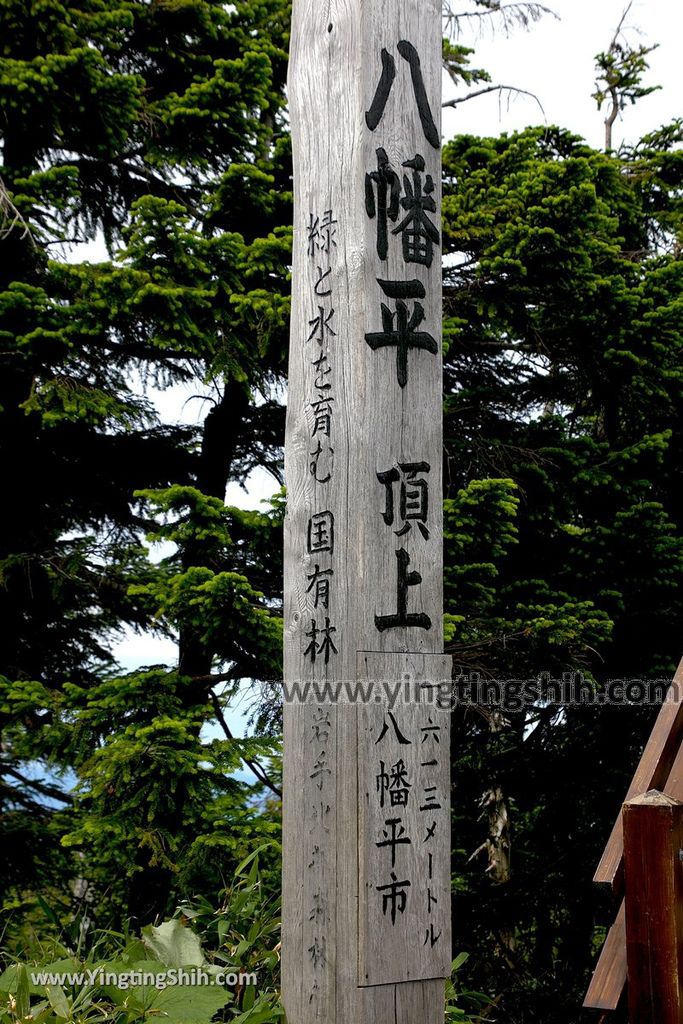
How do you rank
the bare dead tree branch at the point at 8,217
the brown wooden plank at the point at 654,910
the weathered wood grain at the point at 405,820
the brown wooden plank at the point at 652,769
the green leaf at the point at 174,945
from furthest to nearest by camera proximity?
the bare dead tree branch at the point at 8,217
the green leaf at the point at 174,945
the brown wooden plank at the point at 652,769
the brown wooden plank at the point at 654,910
the weathered wood grain at the point at 405,820

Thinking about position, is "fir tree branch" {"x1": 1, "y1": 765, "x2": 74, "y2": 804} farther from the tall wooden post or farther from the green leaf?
the tall wooden post

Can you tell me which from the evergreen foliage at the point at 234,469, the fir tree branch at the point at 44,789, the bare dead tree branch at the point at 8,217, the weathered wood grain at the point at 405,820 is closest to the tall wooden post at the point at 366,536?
the weathered wood grain at the point at 405,820

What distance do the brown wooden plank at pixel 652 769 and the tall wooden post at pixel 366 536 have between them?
580 millimetres

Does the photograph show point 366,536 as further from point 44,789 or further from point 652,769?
point 44,789

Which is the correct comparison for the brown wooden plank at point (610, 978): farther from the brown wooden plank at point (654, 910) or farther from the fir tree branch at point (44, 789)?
the fir tree branch at point (44, 789)

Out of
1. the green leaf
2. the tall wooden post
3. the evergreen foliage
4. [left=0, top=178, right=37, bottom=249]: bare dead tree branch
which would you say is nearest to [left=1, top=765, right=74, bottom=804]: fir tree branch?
the evergreen foliage

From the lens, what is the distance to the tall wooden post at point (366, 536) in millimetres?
2709

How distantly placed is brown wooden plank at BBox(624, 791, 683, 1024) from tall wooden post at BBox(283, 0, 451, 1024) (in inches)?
23.6

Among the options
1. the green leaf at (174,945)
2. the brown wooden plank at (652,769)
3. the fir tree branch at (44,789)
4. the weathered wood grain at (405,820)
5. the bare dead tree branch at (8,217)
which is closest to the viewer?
the weathered wood grain at (405,820)

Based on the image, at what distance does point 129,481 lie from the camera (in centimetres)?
780

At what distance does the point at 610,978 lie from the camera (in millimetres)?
3035

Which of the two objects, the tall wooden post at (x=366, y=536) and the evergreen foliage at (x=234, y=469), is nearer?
the tall wooden post at (x=366, y=536)

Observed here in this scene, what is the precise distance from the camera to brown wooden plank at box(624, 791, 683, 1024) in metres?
2.91

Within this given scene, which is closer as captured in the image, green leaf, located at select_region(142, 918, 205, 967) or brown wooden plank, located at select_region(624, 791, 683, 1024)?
brown wooden plank, located at select_region(624, 791, 683, 1024)
